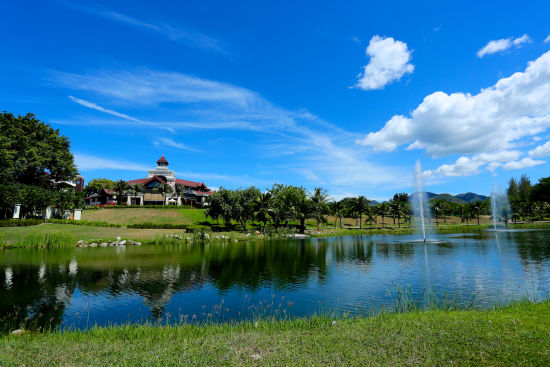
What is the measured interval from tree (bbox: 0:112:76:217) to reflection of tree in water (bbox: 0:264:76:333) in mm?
40616

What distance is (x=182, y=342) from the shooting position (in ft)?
38.6

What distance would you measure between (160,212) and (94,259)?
66.0 metres

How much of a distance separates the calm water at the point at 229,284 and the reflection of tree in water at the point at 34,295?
0.06 m

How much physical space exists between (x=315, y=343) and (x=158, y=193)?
392 ft

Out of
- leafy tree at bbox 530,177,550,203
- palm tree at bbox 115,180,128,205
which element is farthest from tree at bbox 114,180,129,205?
leafy tree at bbox 530,177,550,203

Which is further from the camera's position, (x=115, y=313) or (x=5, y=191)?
(x=5, y=191)

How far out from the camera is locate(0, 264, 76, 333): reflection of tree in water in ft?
53.4

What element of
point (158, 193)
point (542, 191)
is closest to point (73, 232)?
point (158, 193)

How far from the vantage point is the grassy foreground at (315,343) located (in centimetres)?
952

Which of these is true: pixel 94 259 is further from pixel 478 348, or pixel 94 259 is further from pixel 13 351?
pixel 478 348

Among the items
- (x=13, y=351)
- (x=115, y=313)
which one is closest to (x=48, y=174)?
(x=115, y=313)

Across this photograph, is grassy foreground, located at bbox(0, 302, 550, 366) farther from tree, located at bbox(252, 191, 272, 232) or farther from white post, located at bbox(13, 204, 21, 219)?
tree, located at bbox(252, 191, 272, 232)

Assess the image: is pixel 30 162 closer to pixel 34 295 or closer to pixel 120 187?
pixel 120 187

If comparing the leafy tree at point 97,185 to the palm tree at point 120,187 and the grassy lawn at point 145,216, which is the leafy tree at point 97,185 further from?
the grassy lawn at point 145,216
